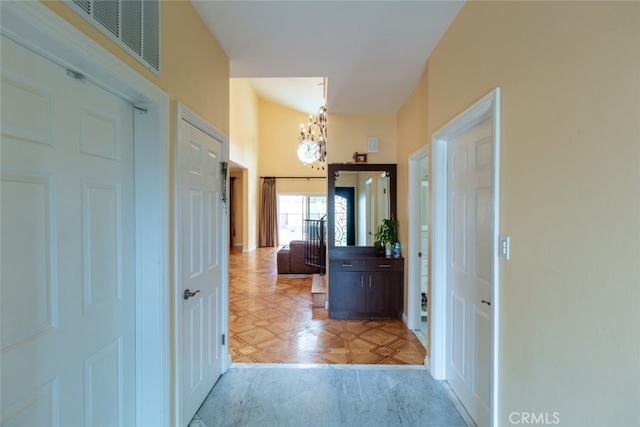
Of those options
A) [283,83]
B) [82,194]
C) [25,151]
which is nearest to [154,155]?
[82,194]

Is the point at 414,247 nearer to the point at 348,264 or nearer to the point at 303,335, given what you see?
the point at 348,264

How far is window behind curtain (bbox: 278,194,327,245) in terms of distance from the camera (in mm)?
10062

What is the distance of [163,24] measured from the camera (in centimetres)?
148

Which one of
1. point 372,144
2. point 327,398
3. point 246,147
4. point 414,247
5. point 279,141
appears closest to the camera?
point 327,398

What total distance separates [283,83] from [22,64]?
24.3 feet

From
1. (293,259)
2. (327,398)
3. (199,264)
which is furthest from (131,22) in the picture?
(293,259)

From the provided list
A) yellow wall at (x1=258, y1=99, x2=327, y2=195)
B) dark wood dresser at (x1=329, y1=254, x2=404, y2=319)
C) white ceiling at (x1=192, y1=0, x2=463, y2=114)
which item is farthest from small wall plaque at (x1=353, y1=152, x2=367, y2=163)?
yellow wall at (x1=258, y1=99, x2=327, y2=195)

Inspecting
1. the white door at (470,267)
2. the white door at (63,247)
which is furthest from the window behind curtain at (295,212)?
the white door at (63,247)

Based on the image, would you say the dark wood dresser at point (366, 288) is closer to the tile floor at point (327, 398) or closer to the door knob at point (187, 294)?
the tile floor at point (327, 398)

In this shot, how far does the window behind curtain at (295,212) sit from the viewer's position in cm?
1006

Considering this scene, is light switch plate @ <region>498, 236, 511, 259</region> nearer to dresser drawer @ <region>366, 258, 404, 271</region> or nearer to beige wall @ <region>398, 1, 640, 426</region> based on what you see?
beige wall @ <region>398, 1, 640, 426</region>

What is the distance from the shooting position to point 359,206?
4098 millimetres

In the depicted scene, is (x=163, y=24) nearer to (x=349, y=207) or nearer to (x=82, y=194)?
(x=82, y=194)

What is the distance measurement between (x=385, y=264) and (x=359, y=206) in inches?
35.7
